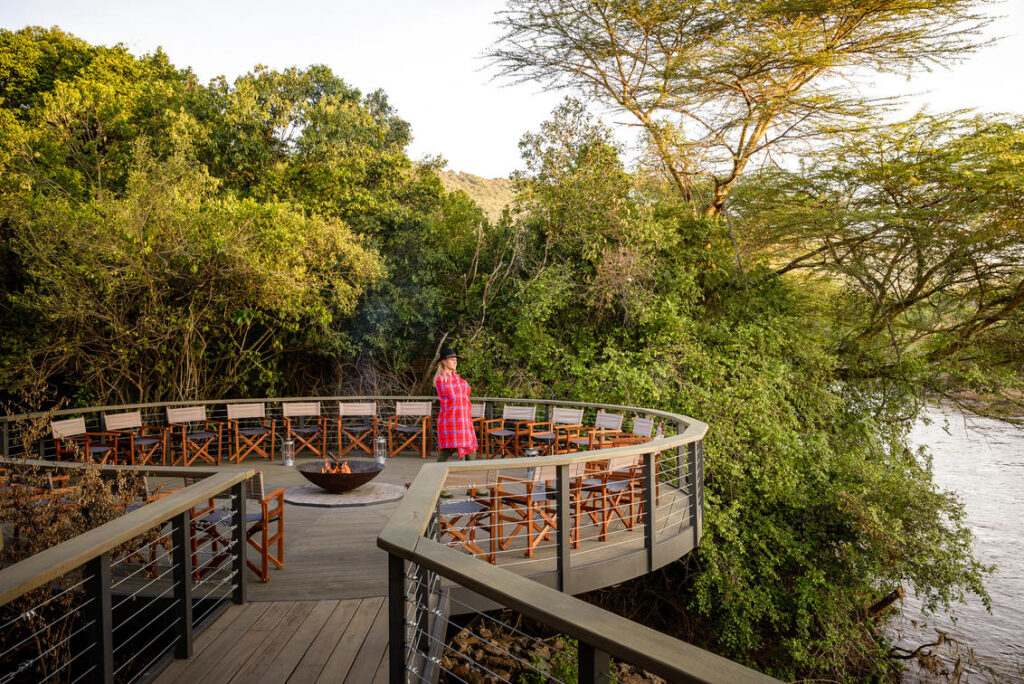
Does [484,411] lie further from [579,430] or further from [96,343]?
[96,343]

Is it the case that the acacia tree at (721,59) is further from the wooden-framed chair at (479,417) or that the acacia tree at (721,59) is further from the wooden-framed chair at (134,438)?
the wooden-framed chair at (134,438)

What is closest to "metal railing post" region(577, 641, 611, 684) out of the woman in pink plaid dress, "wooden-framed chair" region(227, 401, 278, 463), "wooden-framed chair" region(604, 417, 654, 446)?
the woman in pink plaid dress

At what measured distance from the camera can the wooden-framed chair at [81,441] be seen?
6809mm

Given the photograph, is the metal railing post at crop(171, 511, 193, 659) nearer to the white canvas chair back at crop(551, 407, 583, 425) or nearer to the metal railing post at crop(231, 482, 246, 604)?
the metal railing post at crop(231, 482, 246, 604)

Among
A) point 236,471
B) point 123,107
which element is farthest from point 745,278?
point 123,107

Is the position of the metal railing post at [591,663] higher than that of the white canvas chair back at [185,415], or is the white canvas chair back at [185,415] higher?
the metal railing post at [591,663]

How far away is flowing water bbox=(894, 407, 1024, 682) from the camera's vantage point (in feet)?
31.8

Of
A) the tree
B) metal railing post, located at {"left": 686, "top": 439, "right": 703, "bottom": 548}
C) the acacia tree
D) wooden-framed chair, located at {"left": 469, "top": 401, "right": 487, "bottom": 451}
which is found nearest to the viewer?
metal railing post, located at {"left": 686, "top": 439, "right": 703, "bottom": 548}

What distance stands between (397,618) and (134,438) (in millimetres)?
7630

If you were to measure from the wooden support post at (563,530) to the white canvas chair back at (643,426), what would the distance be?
2.72 meters

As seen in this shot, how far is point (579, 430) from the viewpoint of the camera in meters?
8.52

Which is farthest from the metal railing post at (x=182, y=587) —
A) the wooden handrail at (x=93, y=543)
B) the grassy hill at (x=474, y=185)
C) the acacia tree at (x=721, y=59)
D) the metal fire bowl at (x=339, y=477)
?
the grassy hill at (x=474, y=185)

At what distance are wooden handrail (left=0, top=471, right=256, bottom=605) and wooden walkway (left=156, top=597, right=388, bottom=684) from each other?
75 cm

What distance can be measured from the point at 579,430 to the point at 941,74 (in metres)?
9.58
